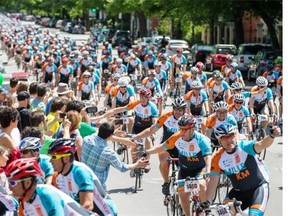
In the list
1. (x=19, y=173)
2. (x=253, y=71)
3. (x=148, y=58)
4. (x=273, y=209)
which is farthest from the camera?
(x=253, y=71)

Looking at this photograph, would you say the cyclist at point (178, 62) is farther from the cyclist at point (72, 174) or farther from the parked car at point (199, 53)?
the cyclist at point (72, 174)

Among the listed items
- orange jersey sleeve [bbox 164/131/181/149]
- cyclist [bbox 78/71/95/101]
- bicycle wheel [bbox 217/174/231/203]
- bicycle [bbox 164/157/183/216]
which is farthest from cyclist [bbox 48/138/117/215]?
cyclist [bbox 78/71/95/101]

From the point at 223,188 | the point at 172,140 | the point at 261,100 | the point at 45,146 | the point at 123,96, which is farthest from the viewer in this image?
the point at 261,100

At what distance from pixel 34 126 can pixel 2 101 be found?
405 cm

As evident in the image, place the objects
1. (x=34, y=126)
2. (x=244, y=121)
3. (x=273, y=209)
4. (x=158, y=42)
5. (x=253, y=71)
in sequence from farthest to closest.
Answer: (x=158, y=42), (x=253, y=71), (x=244, y=121), (x=273, y=209), (x=34, y=126)

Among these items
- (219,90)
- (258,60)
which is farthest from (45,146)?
(258,60)

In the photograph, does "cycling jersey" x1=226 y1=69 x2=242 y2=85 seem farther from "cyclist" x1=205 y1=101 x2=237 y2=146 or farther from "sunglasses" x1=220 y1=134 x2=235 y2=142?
"sunglasses" x1=220 y1=134 x2=235 y2=142

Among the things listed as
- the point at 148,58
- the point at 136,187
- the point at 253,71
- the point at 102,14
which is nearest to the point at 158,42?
the point at 253,71

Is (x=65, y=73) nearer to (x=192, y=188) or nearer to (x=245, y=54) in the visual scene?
(x=245, y=54)

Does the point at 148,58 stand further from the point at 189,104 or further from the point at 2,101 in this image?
the point at 2,101

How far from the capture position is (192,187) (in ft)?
37.2

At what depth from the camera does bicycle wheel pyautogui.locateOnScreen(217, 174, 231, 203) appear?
14641mm

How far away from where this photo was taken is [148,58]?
37.1m

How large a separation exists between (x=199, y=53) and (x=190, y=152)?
131 feet
